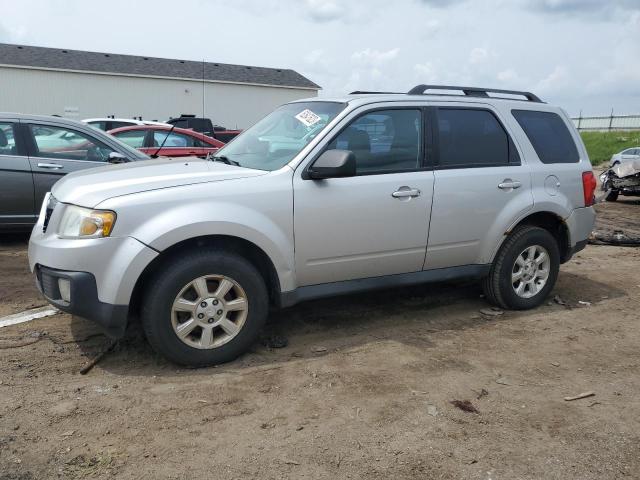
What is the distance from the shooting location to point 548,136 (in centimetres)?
530

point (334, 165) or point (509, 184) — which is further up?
point (334, 165)

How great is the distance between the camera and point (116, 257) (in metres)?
3.51

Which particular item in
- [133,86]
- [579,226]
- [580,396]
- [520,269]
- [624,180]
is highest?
[133,86]

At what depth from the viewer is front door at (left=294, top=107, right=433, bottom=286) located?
4.08 meters

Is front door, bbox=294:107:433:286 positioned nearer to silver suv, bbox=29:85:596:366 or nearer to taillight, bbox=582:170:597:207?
silver suv, bbox=29:85:596:366

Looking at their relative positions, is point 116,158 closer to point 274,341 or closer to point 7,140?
point 7,140

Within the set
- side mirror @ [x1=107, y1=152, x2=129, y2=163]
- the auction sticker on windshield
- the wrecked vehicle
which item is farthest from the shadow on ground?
the wrecked vehicle

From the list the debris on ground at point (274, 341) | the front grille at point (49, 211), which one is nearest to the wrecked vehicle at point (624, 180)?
the debris on ground at point (274, 341)

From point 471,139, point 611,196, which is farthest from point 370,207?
point 611,196

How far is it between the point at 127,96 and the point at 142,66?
109 inches

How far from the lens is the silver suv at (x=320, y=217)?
3.60 metres

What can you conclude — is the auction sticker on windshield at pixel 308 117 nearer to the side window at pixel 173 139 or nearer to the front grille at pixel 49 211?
the front grille at pixel 49 211

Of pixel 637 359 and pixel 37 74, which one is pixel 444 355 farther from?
pixel 37 74

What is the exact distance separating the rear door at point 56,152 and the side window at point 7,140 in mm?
153
